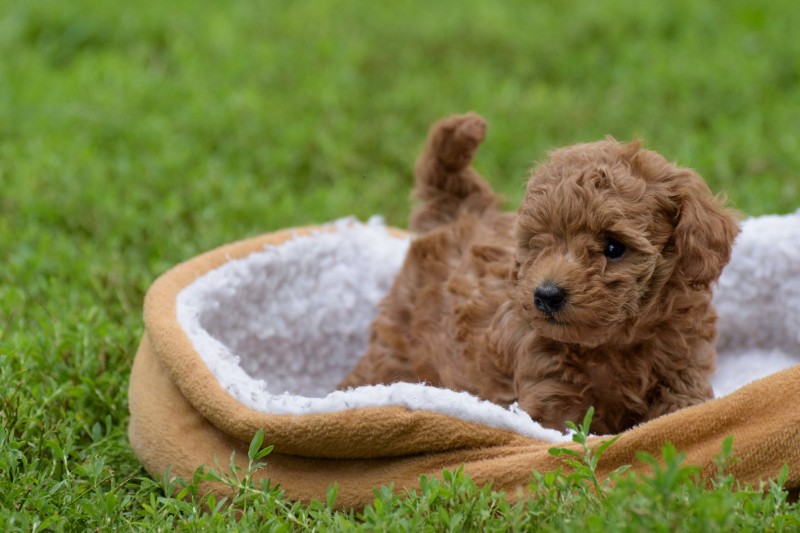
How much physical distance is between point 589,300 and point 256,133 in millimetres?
4238

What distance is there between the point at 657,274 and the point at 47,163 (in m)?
4.34

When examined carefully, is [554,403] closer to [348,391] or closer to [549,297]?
[549,297]

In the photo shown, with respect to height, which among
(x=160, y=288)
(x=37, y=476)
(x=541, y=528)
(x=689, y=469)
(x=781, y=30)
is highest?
(x=781, y=30)

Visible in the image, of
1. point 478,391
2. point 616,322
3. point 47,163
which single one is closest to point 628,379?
point 616,322

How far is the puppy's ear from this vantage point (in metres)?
3.38

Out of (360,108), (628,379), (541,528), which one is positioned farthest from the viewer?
(360,108)

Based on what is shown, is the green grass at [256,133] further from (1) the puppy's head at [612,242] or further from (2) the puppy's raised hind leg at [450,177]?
(1) the puppy's head at [612,242]

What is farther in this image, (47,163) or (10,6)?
(10,6)

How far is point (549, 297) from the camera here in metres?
3.30

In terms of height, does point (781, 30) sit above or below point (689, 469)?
above

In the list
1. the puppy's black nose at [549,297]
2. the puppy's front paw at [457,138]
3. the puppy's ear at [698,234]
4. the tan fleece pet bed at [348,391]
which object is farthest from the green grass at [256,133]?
the puppy's ear at [698,234]

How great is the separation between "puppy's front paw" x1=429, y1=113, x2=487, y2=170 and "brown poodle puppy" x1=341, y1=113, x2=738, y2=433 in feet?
1.56

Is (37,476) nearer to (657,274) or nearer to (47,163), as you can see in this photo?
(657,274)

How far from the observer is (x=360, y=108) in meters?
7.55
